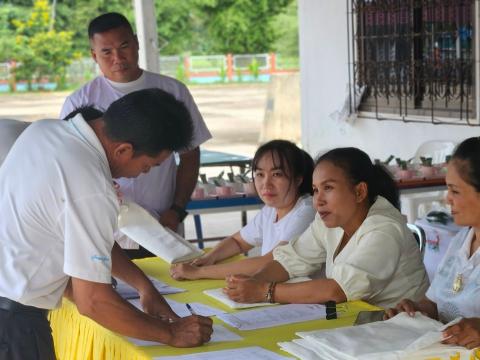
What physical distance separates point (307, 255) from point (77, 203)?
106 centimetres

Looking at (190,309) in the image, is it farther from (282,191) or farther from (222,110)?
(222,110)

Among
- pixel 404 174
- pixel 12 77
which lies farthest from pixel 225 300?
pixel 12 77

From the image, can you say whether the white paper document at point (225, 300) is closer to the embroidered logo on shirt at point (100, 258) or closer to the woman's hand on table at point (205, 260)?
the woman's hand on table at point (205, 260)

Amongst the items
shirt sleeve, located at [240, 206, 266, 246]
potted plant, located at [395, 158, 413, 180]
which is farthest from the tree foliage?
shirt sleeve, located at [240, 206, 266, 246]

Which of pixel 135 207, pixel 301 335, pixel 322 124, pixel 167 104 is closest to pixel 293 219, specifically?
pixel 135 207

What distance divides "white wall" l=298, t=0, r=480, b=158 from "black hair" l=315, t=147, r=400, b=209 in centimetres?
365

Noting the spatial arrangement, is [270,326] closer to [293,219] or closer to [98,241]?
[98,241]

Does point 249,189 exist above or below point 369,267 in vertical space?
below

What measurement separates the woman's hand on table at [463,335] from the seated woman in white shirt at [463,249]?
18cm

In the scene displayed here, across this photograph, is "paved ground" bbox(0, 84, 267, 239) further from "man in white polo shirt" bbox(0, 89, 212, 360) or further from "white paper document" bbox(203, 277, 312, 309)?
"man in white polo shirt" bbox(0, 89, 212, 360)

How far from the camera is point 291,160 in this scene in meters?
2.91

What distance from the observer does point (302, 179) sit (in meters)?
2.93

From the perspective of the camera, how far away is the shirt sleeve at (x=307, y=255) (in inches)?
104

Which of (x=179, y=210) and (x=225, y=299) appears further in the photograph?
(x=179, y=210)
